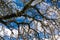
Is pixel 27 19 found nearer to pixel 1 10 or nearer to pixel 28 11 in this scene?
pixel 28 11

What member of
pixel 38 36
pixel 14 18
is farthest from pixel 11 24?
pixel 38 36

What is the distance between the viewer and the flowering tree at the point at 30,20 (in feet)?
7.70

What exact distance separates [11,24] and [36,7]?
10.4 inches

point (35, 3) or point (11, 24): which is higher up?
point (35, 3)

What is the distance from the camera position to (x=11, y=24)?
2.37 meters

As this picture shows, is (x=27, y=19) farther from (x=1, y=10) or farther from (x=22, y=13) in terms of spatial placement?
(x=1, y=10)

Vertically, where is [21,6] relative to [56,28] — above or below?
above

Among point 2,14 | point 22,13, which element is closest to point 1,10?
point 2,14

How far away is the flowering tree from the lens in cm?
235

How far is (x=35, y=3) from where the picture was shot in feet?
8.00

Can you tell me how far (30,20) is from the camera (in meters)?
2.39

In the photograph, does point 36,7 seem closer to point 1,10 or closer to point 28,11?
point 28,11

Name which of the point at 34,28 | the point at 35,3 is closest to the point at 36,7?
the point at 35,3

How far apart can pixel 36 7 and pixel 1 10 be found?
0.30m
